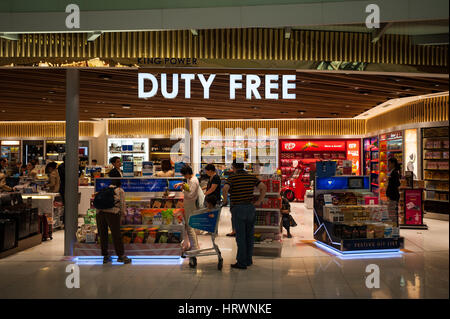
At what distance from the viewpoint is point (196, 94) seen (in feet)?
32.2

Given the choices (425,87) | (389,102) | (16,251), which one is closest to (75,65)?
(16,251)

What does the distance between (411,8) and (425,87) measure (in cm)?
414

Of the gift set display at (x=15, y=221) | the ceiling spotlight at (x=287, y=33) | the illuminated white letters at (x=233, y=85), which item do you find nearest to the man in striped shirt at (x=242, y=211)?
the illuminated white letters at (x=233, y=85)

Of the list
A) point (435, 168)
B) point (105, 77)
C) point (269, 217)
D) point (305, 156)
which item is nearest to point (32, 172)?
point (105, 77)

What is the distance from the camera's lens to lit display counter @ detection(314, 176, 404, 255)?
269 inches

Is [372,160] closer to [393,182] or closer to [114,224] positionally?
[393,182]

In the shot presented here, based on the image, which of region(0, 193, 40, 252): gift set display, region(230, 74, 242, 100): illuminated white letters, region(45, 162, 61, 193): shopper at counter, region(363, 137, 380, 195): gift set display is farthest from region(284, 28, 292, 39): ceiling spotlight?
region(363, 137, 380, 195): gift set display

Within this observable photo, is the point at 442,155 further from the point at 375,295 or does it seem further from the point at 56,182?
the point at 56,182

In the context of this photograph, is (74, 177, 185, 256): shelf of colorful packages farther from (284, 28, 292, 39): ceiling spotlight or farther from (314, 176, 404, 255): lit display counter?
(284, 28, 292, 39): ceiling spotlight

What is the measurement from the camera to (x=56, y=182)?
388 inches

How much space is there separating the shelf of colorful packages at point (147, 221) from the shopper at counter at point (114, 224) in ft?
0.67

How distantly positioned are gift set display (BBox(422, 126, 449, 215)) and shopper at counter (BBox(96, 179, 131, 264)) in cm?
884

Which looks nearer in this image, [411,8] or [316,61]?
[411,8]

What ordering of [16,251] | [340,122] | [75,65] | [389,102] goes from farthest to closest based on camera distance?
[340,122] < [389,102] < [16,251] < [75,65]
